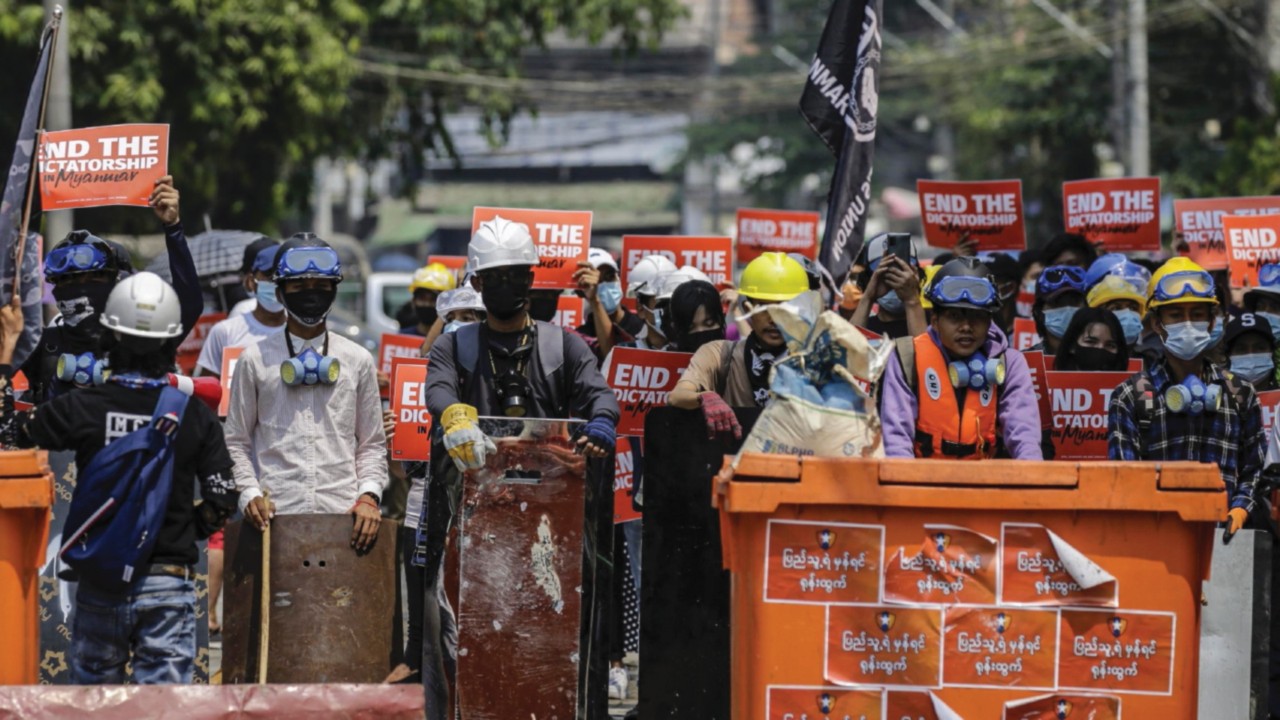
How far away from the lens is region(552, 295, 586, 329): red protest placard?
11908 mm

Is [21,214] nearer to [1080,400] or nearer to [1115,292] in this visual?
[1080,400]

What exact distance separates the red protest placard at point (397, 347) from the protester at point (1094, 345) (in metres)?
3.77

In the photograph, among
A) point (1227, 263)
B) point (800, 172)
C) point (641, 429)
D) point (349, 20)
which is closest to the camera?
point (641, 429)

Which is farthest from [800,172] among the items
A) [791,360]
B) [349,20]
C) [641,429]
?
[791,360]

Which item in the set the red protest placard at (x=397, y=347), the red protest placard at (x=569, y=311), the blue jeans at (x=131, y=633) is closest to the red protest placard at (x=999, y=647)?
the blue jeans at (x=131, y=633)

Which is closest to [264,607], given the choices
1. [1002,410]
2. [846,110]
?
[1002,410]

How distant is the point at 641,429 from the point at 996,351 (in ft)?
8.79

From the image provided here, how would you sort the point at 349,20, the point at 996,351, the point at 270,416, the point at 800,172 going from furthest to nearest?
the point at 800,172 < the point at 349,20 < the point at 270,416 < the point at 996,351

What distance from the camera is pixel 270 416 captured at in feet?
25.6

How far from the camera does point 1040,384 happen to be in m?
9.23

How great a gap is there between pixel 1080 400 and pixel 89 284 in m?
4.72

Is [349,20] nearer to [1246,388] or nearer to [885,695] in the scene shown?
[1246,388]

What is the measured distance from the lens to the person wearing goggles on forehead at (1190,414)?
7949 mm

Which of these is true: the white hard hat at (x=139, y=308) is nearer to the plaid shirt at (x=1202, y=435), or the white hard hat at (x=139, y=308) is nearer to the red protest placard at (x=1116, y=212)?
the plaid shirt at (x=1202, y=435)
